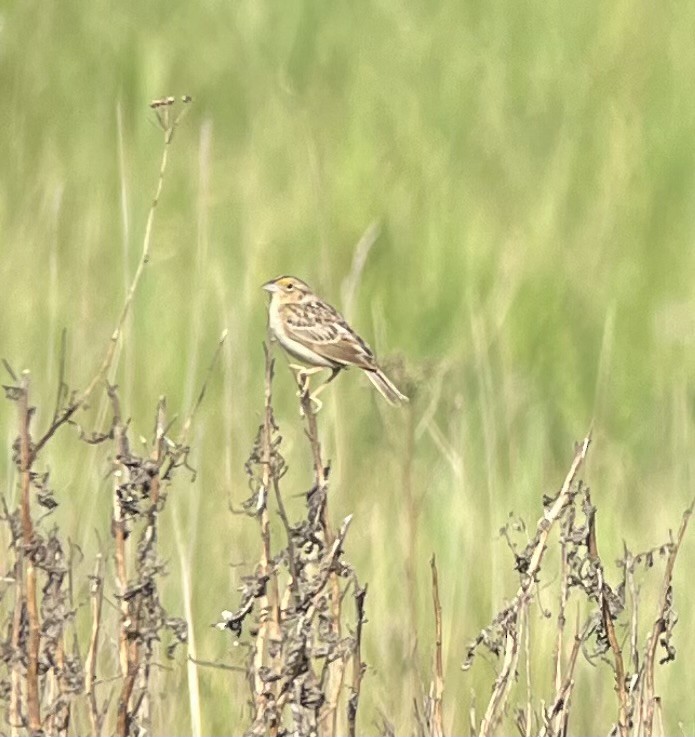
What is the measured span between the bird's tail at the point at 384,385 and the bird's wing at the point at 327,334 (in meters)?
0.05

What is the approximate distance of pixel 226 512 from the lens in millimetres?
3873

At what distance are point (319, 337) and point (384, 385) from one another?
0.63 feet

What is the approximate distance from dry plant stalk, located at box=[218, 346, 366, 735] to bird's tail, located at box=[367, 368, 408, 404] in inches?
77.2

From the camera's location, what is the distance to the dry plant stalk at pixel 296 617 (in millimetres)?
2186

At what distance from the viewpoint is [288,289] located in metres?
4.85

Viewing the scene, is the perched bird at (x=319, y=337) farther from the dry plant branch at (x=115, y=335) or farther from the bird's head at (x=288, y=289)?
the dry plant branch at (x=115, y=335)


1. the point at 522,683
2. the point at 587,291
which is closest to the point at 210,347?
the point at 587,291

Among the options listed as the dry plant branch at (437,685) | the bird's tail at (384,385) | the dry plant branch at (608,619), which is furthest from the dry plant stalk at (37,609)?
the bird's tail at (384,385)

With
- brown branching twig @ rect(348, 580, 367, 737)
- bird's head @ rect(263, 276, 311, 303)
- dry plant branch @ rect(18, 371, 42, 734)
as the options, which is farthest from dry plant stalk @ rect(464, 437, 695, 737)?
bird's head @ rect(263, 276, 311, 303)

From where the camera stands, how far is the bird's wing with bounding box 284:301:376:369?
15.0 feet

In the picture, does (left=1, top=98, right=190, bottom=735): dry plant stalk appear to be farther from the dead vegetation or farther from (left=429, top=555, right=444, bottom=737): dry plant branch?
(left=429, top=555, right=444, bottom=737): dry plant branch

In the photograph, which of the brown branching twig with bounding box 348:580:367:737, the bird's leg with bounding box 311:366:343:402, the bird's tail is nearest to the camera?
the brown branching twig with bounding box 348:580:367:737

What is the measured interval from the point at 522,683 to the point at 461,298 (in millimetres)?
1903

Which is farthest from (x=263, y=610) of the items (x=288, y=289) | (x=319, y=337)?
(x=288, y=289)
